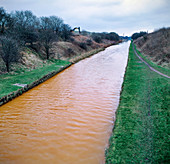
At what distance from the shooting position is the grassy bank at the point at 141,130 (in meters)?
5.14

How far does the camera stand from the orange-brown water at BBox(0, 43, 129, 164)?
6.12 m

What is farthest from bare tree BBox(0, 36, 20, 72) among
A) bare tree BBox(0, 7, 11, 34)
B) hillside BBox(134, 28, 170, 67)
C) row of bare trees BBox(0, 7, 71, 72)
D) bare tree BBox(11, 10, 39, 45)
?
hillside BBox(134, 28, 170, 67)

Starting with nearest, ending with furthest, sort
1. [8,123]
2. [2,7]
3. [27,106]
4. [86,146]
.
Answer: [86,146] → [8,123] → [27,106] → [2,7]

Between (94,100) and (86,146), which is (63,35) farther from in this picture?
(86,146)

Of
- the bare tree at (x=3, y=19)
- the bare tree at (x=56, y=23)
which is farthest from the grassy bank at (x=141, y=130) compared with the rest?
the bare tree at (x=56, y=23)

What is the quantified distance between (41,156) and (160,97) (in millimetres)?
8420

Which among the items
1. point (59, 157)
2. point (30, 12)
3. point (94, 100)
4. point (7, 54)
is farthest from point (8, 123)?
point (30, 12)

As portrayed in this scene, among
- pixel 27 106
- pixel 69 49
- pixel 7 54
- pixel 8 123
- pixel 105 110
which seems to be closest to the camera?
pixel 8 123

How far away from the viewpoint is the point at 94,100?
11.4 metres

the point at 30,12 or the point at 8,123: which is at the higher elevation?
the point at 30,12

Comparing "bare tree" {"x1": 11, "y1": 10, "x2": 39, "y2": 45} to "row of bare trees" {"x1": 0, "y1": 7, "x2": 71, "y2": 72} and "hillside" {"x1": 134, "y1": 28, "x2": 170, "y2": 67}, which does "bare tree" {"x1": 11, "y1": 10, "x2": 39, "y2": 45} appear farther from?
"hillside" {"x1": 134, "y1": 28, "x2": 170, "y2": 67}

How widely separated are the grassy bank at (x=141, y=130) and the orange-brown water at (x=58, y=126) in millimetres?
789

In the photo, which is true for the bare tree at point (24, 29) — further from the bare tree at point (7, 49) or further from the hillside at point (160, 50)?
the hillside at point (160, 50)

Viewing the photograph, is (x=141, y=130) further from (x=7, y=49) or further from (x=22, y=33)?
(x=22, y=33)
